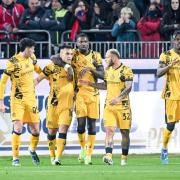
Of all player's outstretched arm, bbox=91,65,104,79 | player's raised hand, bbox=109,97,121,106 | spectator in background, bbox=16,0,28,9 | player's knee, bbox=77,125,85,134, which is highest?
spectator in background, bbox=16,0,28,9

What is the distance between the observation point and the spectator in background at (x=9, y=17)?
85.8ft

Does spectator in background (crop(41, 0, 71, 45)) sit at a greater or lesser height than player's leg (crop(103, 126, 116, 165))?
greater

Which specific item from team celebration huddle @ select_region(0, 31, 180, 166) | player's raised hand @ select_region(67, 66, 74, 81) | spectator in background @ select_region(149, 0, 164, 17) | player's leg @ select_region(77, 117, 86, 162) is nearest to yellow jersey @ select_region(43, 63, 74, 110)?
team celebration huddle @ select_region(0, 31, 180, 166)

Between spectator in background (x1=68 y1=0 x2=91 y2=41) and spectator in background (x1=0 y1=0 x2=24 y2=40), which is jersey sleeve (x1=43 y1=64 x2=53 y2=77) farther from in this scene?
spectator in background (x1=0 y1=0 x2=24 y2=40)

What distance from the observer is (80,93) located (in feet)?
68.8

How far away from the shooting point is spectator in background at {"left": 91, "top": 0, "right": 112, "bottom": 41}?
2653cm

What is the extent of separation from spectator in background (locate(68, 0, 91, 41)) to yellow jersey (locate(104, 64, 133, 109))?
5.73 meters

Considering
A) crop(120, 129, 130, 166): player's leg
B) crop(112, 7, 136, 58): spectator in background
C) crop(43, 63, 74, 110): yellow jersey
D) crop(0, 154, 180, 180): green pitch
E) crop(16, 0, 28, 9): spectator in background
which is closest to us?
crop(0, 154, 180, 180): green pitch

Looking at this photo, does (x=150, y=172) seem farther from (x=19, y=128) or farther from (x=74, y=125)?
(x=74, y=125)

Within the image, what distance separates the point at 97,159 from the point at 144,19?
4.54 meters

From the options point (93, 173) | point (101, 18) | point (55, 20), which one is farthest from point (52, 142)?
point (101, 18)

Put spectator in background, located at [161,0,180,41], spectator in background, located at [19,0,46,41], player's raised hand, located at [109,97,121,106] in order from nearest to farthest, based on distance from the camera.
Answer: player's raised hand, located at [109,97,121,106], spectator in background, located at [161,0,180,41], spectator in background, located at [19,0,46,41]

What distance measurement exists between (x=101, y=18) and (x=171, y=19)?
191 cm

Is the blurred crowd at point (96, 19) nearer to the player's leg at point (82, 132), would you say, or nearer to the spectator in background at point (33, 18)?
the spectator in background at point (33, 18)
